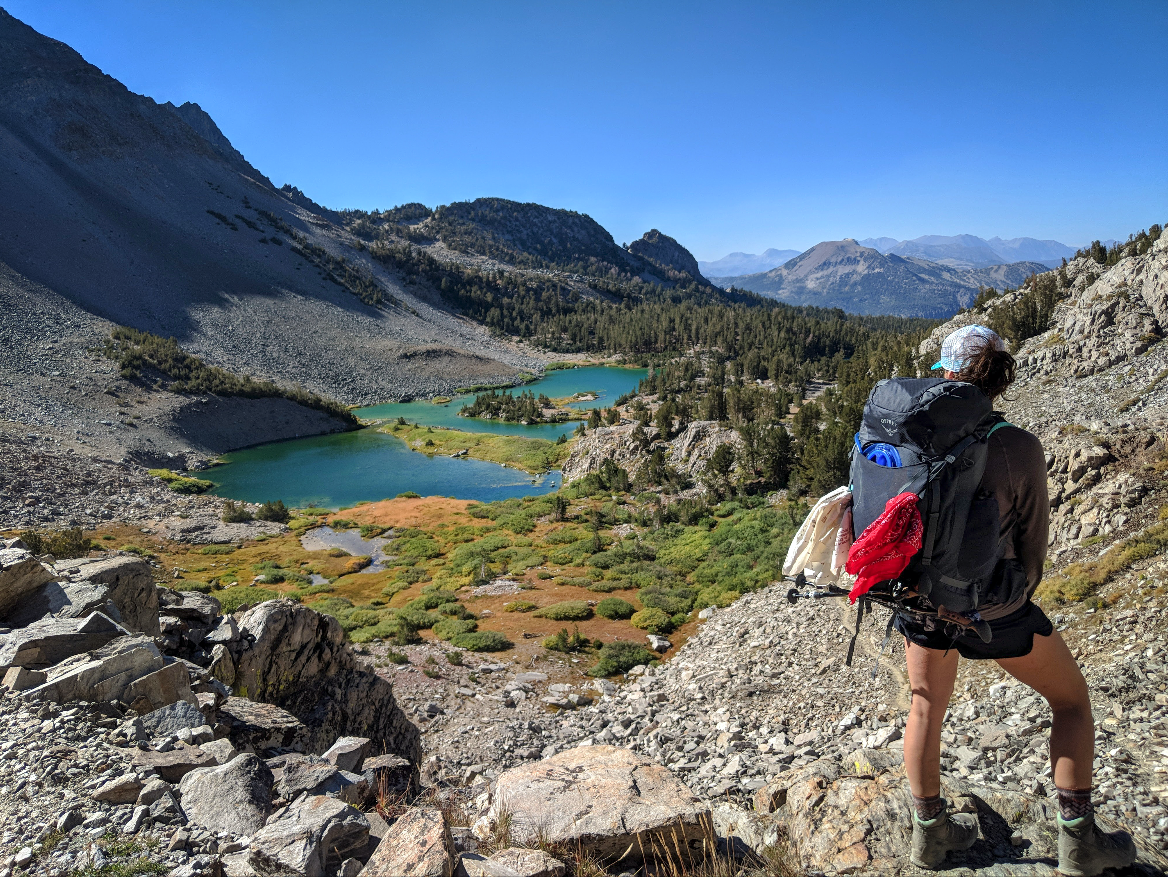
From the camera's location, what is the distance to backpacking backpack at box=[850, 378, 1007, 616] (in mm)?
2959

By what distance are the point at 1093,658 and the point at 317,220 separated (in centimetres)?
18098

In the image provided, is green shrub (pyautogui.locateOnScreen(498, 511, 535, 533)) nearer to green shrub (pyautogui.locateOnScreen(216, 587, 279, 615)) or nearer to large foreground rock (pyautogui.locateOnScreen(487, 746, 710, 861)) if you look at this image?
green shrub (pyautogui.locateOnScreen(216, 587, 279, 615))

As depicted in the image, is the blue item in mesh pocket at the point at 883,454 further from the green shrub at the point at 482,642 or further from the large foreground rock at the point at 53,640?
the green shrub at the point at 482,642

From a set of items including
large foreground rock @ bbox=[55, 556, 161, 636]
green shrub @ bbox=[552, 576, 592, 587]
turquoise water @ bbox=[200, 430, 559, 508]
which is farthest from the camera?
turquoise water @ bbox=[200, 430, 559, 508]

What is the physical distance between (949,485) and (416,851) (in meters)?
3.83

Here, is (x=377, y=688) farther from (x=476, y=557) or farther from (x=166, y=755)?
(x=476, y=557)

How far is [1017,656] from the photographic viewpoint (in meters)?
3.22

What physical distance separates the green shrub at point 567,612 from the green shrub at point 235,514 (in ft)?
85.8

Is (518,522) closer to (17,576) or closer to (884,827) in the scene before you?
(17,576)

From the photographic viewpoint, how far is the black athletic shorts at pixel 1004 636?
10.4ft

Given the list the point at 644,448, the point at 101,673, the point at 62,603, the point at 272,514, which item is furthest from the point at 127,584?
the point at 644,448

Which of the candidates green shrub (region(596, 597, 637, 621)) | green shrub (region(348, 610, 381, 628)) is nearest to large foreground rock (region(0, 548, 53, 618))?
green shrub (region(348, 610, 381, 628))

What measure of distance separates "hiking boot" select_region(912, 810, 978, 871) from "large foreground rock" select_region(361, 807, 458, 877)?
2880 mm

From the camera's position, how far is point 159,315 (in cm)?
8144
